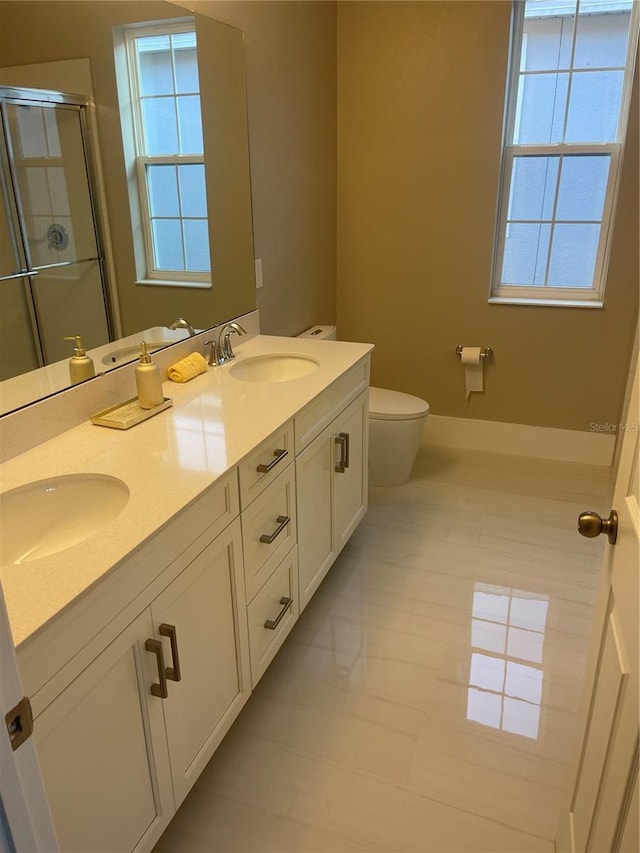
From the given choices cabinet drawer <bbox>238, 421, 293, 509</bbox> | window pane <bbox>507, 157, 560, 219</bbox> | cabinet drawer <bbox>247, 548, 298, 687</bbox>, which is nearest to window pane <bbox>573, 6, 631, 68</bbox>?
window pane <bbox>507, 157, 560, 219</bbox>

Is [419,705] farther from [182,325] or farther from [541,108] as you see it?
[541,108]

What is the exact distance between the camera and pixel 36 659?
953 mm

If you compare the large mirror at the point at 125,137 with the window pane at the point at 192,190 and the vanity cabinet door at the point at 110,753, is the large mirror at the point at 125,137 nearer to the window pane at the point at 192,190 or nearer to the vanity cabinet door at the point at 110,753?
the window pane at the point at 192,190

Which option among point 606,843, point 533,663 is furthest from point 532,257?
point 606,843

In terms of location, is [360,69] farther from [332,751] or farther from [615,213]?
[332,751]

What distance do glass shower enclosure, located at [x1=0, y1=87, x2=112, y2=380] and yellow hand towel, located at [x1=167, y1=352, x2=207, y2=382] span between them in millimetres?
358

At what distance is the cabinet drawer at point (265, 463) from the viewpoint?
5.19 feet

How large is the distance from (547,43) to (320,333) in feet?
5.82

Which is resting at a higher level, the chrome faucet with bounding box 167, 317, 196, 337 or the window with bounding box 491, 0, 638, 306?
the window with bounding box 491, 0, 638, 306

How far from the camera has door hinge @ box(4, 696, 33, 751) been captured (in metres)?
0.63

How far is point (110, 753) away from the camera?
117 cm

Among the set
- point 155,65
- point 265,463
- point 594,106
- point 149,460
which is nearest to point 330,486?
point 265,463

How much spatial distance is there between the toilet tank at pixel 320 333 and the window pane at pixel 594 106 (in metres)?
1.53

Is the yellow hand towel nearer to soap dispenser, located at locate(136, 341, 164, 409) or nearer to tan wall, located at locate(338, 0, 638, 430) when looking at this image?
soap dispenser, located at locate(136, 341, 164, 409)
